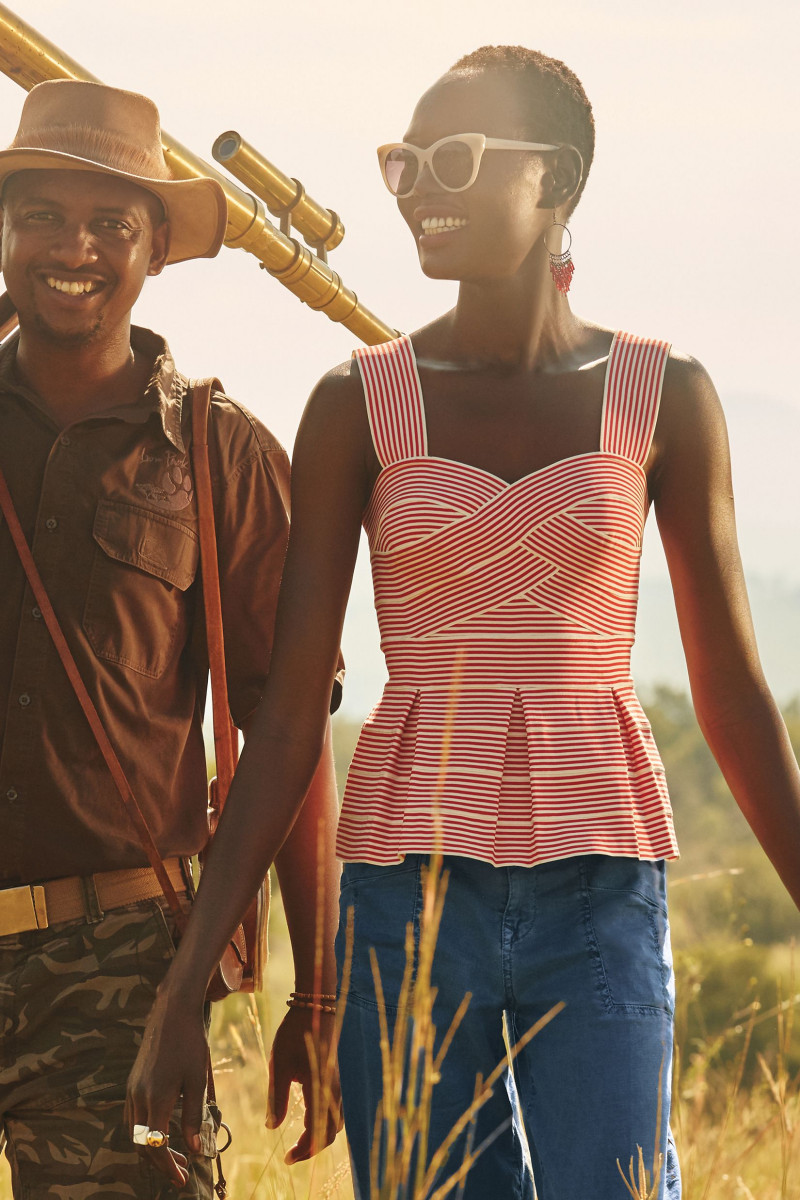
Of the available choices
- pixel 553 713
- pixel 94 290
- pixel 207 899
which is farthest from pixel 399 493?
pixel 94 290

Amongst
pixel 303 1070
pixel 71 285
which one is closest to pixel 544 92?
pixel 71 285

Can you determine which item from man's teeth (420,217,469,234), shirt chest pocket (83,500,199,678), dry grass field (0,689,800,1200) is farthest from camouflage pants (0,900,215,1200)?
man's teeth (420,217,469,234)

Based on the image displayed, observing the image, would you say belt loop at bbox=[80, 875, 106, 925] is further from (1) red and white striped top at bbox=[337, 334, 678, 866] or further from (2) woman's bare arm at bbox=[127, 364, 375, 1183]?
(1) red and white striped top at bbox=[337, 334, 678, 866]

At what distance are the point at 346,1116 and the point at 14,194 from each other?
6.28ft

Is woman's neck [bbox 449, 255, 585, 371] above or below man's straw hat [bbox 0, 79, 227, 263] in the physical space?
below

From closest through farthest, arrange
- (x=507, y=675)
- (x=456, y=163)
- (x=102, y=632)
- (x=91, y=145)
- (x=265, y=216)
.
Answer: (x=507, y=675), (x=456, y=163), (x=102, y=632), (x=91, y=145), (x=265, y=216)

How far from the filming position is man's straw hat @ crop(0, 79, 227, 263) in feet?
10.3

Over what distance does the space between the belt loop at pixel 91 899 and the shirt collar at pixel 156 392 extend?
0.88 m

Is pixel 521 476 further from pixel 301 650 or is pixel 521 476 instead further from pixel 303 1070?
pixel 303 1070

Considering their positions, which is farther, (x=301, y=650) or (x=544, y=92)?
(x=544, y=92)

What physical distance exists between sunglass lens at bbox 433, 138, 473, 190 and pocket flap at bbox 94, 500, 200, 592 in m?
0.91

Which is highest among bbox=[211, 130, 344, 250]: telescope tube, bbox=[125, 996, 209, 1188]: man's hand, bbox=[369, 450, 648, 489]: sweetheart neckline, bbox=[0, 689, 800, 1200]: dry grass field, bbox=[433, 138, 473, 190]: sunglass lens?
bbox=[211, 130, 344, 250]: telescope tube

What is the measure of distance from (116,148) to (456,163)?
0.96m

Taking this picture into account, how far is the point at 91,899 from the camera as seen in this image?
2895 mm
